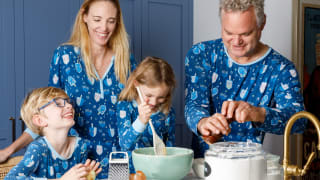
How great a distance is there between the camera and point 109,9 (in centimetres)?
190

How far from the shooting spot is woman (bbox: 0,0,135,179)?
186 centimetres

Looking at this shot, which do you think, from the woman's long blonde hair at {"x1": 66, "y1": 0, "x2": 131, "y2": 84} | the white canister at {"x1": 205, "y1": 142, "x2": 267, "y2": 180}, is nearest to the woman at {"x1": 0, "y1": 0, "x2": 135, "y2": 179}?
the woman's long blonde hair at {"x1": 66, "y1": 0, "x2": 131, "y2": 84}

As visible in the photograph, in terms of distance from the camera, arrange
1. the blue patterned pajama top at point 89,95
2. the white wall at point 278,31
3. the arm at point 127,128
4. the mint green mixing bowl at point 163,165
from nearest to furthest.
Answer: the mint green mixing bowl at point 163,165
the arm at point 127,128
the blue patterned pajama top at point 89,95
the white wall at point 278,31

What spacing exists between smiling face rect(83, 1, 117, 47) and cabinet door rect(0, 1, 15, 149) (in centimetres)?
116

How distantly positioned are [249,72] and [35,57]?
183cm

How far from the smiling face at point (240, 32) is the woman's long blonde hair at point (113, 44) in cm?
53

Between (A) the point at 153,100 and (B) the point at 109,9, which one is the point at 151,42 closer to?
(B) the point at 109,9

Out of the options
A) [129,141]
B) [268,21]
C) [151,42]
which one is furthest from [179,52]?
[129,141]

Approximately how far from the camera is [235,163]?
0.94 metres

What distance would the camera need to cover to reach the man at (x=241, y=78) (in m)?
1.55

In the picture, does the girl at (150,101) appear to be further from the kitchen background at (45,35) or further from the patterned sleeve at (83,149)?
the kitchen background at (45,35)

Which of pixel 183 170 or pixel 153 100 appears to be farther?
pixel 153 100

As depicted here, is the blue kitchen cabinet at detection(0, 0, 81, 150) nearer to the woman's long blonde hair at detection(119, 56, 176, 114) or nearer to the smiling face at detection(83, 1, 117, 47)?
the smiling face at detection(83, 1, 117, 47)

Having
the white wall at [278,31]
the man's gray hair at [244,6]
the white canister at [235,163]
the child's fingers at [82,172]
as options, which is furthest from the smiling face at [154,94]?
the white wall at [278,31]
